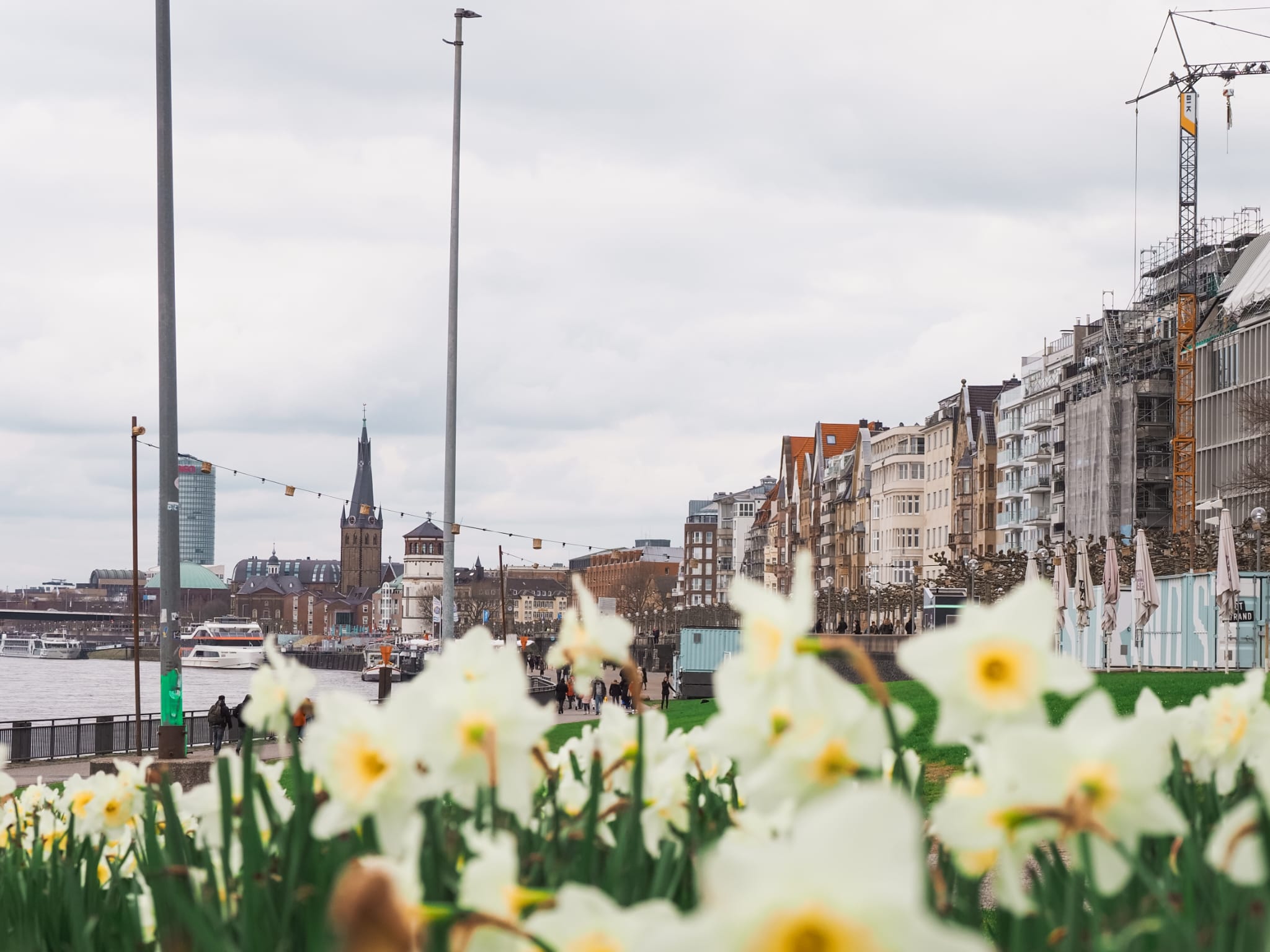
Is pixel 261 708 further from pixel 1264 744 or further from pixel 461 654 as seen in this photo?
pixel 1264 744

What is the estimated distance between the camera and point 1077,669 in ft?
6.74

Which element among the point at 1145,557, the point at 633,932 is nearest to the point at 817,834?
the point at 633,932

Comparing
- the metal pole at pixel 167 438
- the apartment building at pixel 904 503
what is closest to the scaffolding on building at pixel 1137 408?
the apartment building at pixel 904 503

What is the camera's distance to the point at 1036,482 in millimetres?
103938

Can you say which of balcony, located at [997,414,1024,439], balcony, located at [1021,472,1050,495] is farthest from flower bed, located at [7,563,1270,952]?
balcony, located at [997,414,1024,439]

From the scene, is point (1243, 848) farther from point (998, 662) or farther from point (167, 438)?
point (167, 438)

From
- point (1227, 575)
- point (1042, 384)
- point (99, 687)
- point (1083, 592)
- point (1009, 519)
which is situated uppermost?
point (1042, 384)

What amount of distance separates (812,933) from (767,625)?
0.85 meters

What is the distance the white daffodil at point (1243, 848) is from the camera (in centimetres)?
191

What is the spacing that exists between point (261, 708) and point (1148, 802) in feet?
5.17

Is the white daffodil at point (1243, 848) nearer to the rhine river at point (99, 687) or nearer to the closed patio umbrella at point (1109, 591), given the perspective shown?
the rhine river at point (99, 687)

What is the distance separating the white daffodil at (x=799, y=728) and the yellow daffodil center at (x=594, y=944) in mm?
478

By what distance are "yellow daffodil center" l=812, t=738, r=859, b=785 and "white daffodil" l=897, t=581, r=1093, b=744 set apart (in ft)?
0.55

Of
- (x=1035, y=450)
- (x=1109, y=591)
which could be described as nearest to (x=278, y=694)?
(x=1109, y=591)
